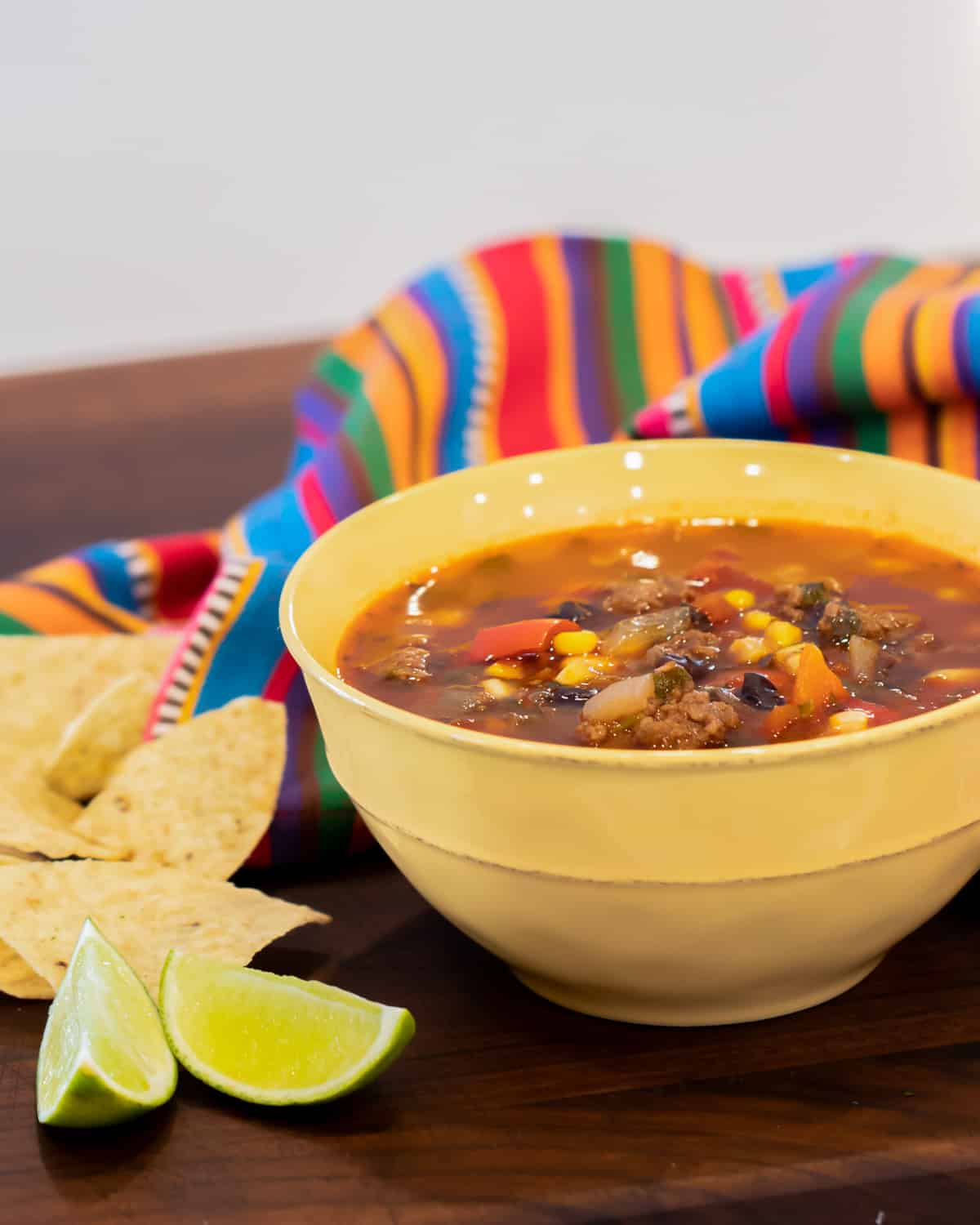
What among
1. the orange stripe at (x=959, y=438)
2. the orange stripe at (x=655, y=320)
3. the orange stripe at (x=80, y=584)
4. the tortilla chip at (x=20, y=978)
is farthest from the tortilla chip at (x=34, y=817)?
the orange stripe at (x=655, y=320)

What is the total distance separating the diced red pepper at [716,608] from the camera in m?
2.32

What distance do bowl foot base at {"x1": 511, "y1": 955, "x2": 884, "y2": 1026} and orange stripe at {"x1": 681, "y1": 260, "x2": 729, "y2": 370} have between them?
198 cm

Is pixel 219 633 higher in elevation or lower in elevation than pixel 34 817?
higher

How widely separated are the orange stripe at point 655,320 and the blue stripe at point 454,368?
402mm

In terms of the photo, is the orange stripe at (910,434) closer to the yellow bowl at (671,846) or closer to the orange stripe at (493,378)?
the orange stripe at (493,378)

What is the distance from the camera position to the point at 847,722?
1.95 meters

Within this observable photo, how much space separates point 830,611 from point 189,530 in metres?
2.02

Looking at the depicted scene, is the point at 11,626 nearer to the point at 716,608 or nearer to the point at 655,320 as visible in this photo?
the point at 716,608

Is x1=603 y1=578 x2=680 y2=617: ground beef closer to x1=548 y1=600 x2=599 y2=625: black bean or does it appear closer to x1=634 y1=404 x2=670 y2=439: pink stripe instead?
x1=548 y1=600 x2=599 y2=625: black bean

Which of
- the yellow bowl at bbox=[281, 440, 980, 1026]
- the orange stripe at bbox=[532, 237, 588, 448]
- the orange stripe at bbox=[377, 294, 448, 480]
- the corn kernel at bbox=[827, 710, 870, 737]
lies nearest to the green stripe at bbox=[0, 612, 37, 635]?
the orange stripe at bbox=[377, 294, 448, 480]

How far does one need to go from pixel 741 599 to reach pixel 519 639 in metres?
0.34

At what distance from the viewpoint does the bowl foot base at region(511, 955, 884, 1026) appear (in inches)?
79.8

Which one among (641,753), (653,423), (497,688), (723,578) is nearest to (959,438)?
(653,423)

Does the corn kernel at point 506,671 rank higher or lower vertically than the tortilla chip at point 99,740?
higher
